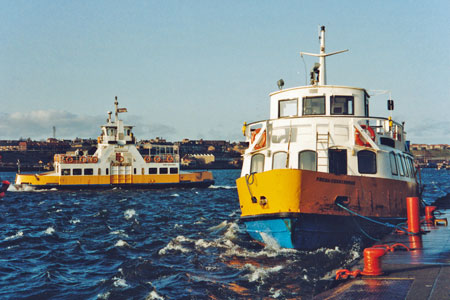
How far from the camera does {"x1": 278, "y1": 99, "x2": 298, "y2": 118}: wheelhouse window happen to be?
762 inches

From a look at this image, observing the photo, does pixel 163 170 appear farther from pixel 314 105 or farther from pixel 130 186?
pixel 314 105

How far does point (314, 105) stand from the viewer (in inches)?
746

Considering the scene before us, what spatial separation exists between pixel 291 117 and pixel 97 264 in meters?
→ 9.58

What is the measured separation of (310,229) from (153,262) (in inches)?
234

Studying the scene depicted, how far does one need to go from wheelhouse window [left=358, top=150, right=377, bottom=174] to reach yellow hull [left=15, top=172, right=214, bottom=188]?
4340 cm

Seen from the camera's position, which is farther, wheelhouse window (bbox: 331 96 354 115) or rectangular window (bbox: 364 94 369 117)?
rectangular window (bbox: 364 94 369 117)

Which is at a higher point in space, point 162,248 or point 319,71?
point 319,71

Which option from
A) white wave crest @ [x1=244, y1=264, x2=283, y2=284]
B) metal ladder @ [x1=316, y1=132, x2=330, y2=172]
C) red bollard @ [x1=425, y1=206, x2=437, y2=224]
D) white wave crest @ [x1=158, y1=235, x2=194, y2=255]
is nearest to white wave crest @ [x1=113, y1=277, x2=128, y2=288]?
white wave crest @ [x1=244, y1=264, x2=283, y2=284]

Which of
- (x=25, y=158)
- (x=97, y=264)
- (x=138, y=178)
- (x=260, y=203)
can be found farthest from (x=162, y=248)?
(x=25, y=158)

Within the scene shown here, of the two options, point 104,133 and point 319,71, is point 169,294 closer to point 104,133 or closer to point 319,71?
point 319,71

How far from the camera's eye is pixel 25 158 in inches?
6624

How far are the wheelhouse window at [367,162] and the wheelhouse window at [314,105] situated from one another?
2518mm

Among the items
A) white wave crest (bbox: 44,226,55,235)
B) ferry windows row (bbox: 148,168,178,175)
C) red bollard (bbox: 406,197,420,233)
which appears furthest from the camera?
ferry windows row (bbox: 148,168,178,175)

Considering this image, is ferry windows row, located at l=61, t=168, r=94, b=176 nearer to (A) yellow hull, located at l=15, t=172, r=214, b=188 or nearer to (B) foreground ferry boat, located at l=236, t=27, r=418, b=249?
A: (A) yellow hull, located at l=15, t=172, r=214, b=188
